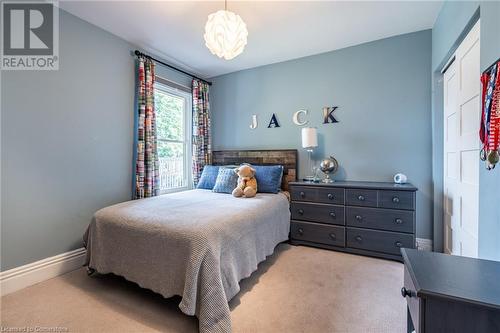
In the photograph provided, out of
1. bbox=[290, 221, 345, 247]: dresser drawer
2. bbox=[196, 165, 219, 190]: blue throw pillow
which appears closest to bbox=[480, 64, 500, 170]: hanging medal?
bbox=[290, 221, 345, 247]: dresser drawer

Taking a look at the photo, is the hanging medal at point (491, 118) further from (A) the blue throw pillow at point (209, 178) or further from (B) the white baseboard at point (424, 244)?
(A) the blue throw pillow at point (209, 178)

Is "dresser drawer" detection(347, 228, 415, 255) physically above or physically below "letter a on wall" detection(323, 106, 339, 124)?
below

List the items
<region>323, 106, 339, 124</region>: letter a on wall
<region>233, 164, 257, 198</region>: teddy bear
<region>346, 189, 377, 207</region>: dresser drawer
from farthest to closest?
<region>323, 106, 339, 124</region>: letter a on wall → <region>233, 164, 257, 198</region>: teddy bear → <region>346, 189, 377, 207</region>: dresser drawer

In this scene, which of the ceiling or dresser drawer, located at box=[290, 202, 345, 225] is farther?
dresser drawer, located at box=[290, 202, 345, 225]

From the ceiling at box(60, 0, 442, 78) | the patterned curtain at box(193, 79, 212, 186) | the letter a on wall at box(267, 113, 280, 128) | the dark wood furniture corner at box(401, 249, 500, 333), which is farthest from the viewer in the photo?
the patterned curtain at box(193, 79, 212, 186)

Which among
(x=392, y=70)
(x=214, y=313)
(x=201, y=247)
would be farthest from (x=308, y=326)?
(x=392, y=70)

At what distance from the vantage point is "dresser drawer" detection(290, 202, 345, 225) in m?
2.61

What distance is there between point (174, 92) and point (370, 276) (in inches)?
135

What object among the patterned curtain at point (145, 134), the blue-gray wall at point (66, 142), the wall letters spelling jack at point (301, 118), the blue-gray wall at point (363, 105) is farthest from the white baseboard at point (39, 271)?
the wall letters spelling jack at point (301, 118)

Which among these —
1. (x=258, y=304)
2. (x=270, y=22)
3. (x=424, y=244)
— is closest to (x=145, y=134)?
(x=270, y=22)

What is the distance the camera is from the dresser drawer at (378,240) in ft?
7.66

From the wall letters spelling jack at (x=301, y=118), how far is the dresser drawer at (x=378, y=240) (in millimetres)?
1472

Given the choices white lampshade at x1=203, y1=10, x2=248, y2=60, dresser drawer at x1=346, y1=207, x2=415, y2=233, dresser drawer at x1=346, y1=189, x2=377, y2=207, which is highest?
white lampshade at x1=203, y1=10, x2=248, y2=60

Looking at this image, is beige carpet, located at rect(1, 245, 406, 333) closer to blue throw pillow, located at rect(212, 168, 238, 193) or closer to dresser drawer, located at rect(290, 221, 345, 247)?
dresser drawer, located at rect(290, 221, 345, 247)
